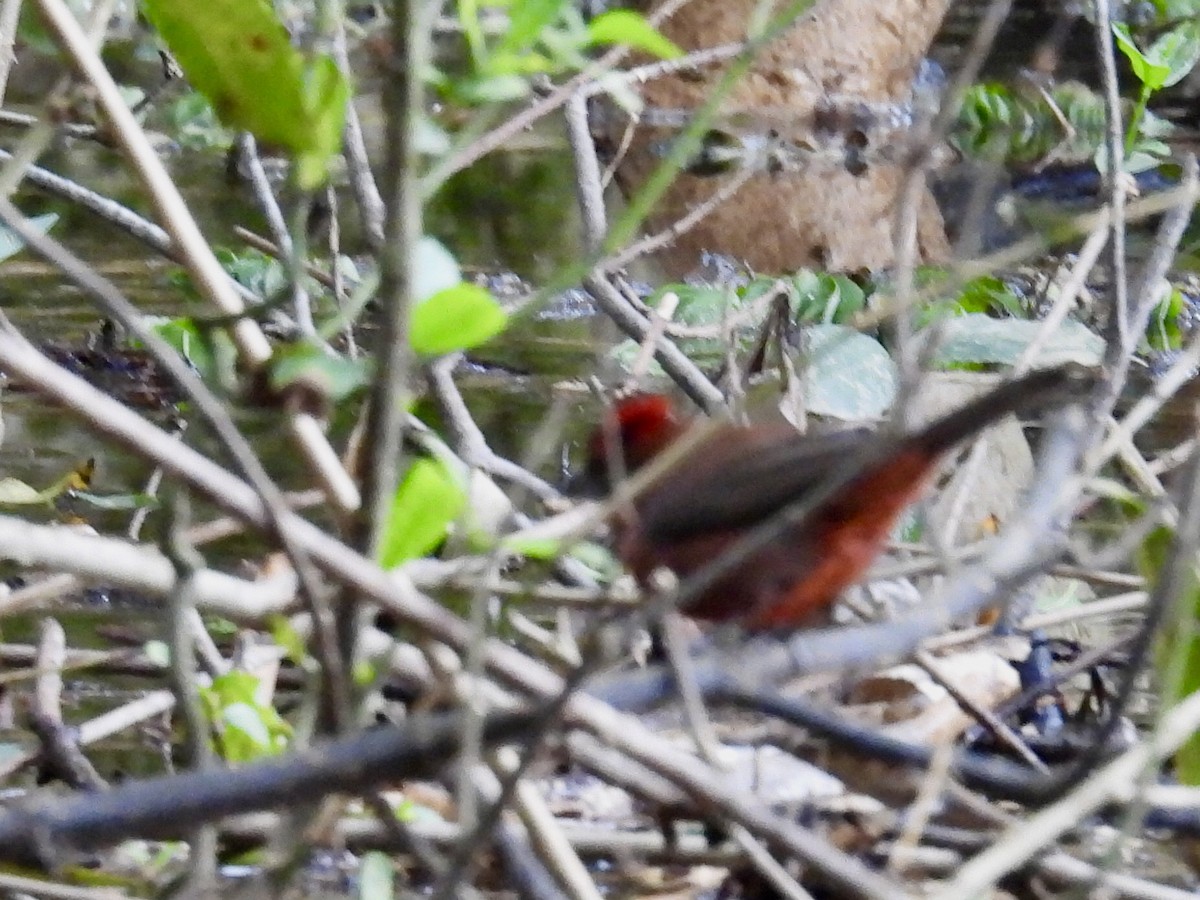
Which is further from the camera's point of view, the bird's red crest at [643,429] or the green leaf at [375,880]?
the bird's red crest at [643,429]

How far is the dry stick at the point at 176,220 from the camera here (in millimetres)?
1033

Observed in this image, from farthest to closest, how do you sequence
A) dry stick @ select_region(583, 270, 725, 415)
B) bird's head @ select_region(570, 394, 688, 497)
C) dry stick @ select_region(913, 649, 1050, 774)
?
dry stick @ select_region(583, 270, 725, 415), bird's head @ select_region(570, 394, 688, 497), dry stick @ select_region(913, 649, 1050, 774)

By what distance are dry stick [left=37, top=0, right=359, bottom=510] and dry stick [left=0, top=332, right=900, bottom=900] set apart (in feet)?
0.24

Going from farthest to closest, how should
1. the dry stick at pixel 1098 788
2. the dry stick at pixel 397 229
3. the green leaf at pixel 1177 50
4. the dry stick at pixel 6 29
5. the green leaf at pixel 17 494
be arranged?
the green leaf at pixel 1177 50 < the green leaf at pixel 17 494 < the dry stick at pixel 6 29 < the dry stick at pixel 1098 788 < the dry stick at pixel 397 229

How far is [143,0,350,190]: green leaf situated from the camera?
967 millimetres

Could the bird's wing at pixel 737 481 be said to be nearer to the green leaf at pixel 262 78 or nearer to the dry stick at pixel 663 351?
the dry stick at pixel 663 351

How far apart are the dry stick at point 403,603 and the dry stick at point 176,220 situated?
0.24 feet

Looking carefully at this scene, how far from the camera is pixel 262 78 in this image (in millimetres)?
986

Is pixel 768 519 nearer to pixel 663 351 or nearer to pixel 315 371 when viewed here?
pixel 663 351

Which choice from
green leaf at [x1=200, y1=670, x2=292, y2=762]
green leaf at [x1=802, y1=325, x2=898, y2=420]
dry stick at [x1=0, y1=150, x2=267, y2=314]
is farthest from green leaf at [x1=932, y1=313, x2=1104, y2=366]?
green leaf at [x1=200, y1=670, x2=292, y2=762]

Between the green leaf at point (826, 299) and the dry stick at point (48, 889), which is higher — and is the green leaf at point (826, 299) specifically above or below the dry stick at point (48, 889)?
above

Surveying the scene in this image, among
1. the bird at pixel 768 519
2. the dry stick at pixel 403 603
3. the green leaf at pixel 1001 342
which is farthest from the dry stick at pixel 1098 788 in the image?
the green leaf at pixel 1001 342

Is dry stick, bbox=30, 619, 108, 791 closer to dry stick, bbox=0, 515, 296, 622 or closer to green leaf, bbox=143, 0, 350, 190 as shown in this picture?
dry stick, bbox=0, 515, 296, 622

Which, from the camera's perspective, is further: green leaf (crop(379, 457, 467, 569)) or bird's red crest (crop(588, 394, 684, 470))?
bird's red crest (crop(588, 394, 684, 470))
